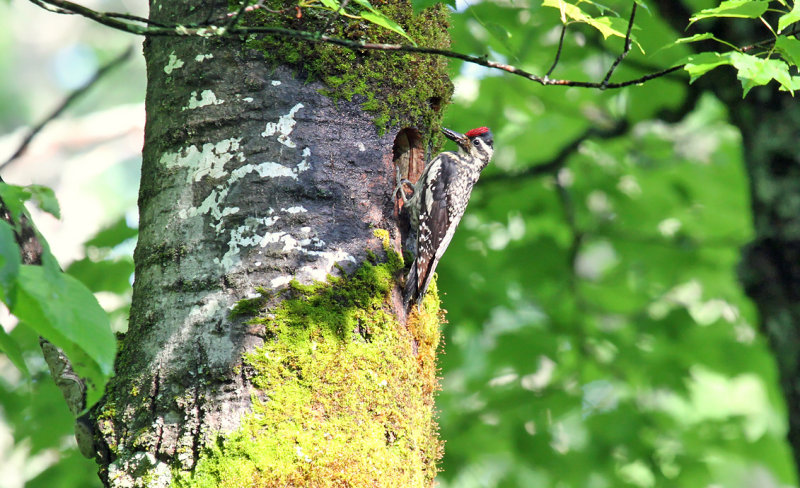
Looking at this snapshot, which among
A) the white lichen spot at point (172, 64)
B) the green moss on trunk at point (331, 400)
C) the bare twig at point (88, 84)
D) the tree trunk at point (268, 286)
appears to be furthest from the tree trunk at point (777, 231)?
the bare twig at point (88, 84)

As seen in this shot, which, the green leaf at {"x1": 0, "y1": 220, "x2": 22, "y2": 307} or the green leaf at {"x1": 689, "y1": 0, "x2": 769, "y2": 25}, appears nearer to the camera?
the green leaf at {"x1": 0, "y1": 220, "x2": 22, "y2": 307}

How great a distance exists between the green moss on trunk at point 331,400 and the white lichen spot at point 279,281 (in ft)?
0.09

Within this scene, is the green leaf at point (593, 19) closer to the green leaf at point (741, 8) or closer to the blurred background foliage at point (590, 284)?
the green leaf at point (741, 8)

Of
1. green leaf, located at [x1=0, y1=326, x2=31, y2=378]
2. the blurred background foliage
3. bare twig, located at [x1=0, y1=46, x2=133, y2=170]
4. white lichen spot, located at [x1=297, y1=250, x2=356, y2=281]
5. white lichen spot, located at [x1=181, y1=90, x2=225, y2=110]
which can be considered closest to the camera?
green leaf, located at [x1=0, y1=326, x2=31, y2=378]

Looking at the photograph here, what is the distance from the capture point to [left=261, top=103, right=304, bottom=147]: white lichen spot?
2234 mm

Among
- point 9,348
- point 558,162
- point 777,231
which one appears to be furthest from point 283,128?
point 558,162

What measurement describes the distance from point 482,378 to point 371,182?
3831mm

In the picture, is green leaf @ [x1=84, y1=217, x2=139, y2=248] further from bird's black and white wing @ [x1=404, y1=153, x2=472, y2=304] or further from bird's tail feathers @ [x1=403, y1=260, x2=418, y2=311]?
bird's tail feathers @ [x1=403, y1=260, x2=418, y2=311]

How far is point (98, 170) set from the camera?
378 inches

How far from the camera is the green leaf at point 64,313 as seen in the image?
1.16 meters

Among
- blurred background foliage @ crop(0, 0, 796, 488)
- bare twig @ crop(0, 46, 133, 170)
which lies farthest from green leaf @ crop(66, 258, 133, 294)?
bare twig @ crop(0, 46, 133, 170)

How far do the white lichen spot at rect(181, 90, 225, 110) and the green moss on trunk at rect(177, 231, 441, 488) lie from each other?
670 millimetres

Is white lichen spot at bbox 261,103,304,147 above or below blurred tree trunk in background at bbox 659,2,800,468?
above

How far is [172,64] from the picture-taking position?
2377mm
